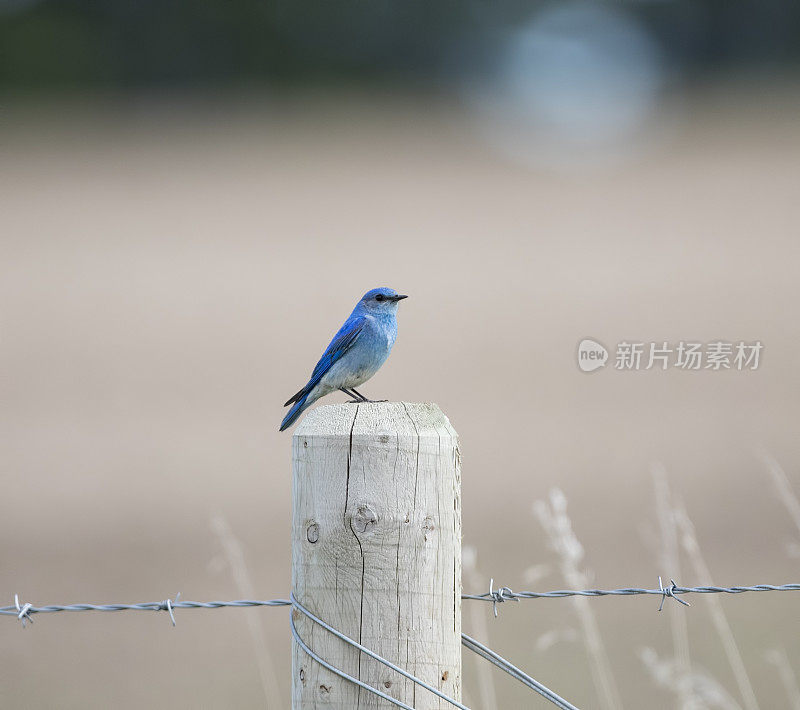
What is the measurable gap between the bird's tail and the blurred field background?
3.00ft

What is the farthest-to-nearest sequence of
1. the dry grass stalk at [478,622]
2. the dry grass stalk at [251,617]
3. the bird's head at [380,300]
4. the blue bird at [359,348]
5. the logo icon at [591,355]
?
the logo icon at [591,355] → the bird's head at [380,300] → the blue bird at [359,348] → the dry grass stalk at [251,617] → the dry grass stalk at [478,622]

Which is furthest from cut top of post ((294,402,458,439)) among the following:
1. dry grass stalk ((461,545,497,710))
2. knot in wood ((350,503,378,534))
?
dry grass stalk ((461,545,497,710))

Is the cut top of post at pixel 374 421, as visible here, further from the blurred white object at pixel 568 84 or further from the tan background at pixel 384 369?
the blurred white object at pixel 568 84

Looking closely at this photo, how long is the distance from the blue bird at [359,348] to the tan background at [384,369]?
1792 millimetres

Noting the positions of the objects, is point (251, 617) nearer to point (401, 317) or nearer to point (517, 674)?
point (517, 674)

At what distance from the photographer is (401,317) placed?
12.3m

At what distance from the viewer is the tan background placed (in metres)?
7.05

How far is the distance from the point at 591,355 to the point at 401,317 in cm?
342

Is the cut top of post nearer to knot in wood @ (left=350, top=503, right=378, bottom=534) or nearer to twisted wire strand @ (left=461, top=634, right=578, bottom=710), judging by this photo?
knot in wood @ (left=350, top=503, right=378, bottom=534)

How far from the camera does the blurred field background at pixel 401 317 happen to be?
7051 mm

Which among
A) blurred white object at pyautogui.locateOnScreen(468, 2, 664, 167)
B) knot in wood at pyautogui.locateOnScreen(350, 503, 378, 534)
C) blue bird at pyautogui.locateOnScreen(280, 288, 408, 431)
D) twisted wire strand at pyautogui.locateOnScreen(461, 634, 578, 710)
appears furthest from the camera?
blurred white object at pyautogui.locateOnScreen(468, 2, 664, 167)

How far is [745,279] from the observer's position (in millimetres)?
12133

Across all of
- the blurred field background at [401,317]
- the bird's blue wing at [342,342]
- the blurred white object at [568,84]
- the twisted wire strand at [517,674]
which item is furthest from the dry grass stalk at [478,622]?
the blurred white object at [568,84]

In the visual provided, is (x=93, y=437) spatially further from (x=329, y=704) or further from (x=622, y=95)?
(x=622, y=95)
